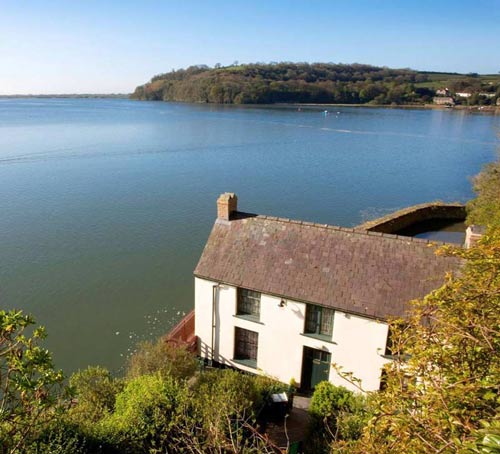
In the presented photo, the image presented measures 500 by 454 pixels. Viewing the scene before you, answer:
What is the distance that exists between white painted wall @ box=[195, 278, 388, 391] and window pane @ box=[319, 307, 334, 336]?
26 centimetres

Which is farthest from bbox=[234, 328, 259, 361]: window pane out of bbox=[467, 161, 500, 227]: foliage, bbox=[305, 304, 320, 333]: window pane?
bbox=[467, 161, 500, 227]: foliage

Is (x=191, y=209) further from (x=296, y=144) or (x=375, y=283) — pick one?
(x=296, y=144)

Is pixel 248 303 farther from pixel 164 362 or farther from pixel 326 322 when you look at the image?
pixel 164 362

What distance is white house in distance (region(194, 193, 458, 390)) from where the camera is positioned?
13633 mm

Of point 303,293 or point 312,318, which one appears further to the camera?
point 312,318

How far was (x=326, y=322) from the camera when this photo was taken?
14.3 metres

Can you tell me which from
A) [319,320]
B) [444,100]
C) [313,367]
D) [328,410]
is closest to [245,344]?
[313,367]

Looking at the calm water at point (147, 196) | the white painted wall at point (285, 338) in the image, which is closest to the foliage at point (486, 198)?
the calm water at point (147, 196)

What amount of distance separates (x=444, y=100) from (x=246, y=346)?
7880 inches

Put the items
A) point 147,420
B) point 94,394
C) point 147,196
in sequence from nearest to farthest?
point 147,420 → point 94,394 → point 147,196

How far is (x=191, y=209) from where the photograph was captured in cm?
3681

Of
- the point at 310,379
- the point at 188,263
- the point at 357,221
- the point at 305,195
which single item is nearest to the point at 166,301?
the point at 188,263

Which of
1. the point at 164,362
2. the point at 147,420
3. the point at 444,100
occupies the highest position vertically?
the point at 444,100

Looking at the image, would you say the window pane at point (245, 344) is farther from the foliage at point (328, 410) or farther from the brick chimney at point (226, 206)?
the brick chimney at point (226, 206)
